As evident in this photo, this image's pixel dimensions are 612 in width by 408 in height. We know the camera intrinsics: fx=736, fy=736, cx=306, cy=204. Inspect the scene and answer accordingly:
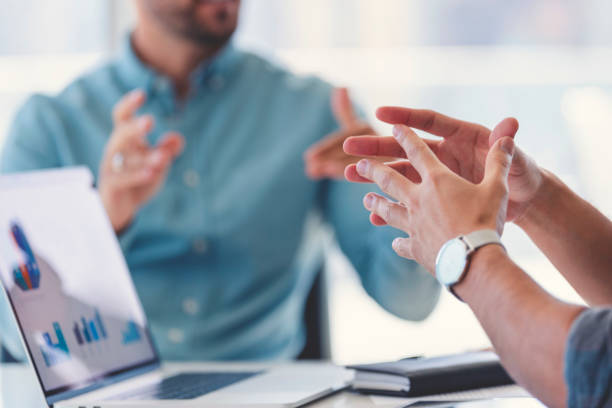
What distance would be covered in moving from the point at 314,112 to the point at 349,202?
24cm

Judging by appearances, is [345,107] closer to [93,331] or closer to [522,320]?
[93,331]

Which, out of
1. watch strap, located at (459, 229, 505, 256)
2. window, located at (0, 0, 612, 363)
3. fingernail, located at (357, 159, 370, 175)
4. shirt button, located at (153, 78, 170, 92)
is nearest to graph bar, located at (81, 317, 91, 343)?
fingernail, located at (357, 159, 370, 175)

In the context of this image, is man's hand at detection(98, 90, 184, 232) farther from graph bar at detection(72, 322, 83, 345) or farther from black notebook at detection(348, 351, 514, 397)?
black notebook at detection(348, 351, 514, 397)

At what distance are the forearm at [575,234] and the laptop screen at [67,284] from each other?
55 cm

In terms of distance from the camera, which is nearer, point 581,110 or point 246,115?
point 246,115

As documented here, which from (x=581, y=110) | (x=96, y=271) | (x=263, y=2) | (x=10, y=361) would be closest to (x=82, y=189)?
(x=96, y=271)

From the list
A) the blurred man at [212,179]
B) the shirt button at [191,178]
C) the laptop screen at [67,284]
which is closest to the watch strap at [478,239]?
the laptop screen at [67,284]

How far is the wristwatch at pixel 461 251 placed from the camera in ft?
1.99

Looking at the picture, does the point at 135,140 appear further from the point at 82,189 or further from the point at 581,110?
the point at 581,110

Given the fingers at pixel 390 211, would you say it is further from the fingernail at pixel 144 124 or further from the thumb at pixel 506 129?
the fingernail at pixel 144 124

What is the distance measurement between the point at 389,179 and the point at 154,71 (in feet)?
3.47

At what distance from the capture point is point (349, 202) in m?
1.49

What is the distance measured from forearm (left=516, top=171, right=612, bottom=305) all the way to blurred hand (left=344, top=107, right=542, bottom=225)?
0.02 m

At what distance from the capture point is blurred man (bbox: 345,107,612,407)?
0.56 metres
